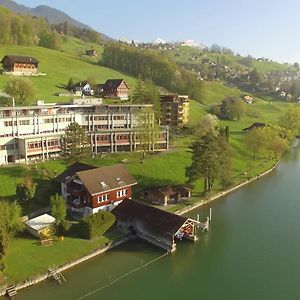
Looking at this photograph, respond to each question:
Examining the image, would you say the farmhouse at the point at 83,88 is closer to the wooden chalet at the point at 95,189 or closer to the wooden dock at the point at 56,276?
the wooden chalet at the point at 95,189

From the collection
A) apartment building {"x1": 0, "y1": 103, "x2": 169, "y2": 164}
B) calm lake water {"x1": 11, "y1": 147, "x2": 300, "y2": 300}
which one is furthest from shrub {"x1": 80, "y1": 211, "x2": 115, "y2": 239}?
apartment building {"x1": 0, "y1": 103, "x2": 169, "y2": 164}

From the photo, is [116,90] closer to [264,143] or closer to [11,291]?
[264,143]

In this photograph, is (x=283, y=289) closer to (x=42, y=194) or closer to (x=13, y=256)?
(x=13, y=256)

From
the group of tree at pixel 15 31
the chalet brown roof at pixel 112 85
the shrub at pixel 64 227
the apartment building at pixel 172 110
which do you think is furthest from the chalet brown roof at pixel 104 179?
the group of tree at pixel 15 31

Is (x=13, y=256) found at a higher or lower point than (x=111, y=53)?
lower

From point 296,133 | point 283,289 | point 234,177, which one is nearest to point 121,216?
point 283,289

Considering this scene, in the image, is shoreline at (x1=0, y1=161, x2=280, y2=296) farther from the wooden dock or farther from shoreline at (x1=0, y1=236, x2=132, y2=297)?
the wooden dock
